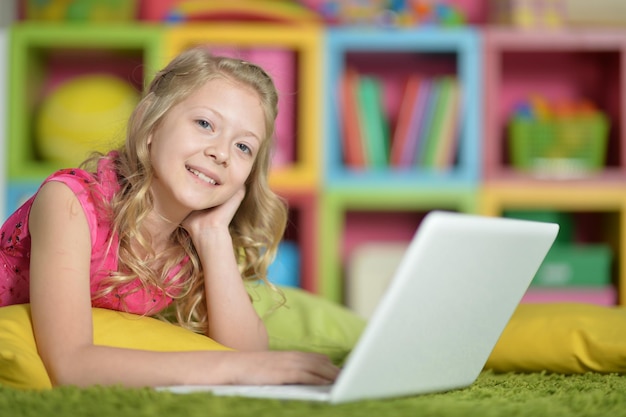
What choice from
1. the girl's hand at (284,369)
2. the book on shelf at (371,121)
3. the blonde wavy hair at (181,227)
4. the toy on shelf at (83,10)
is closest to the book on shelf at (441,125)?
the book on shelf at (371,121)

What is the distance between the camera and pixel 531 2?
2867mm

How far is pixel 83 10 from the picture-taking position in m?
2.89

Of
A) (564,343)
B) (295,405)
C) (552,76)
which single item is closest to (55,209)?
(295,405)

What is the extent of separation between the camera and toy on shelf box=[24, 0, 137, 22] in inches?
114

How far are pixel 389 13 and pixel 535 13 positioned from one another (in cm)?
44

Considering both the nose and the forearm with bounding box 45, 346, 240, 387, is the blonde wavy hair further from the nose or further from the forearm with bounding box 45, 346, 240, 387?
the forearm with bounding box 45, 346, 240, 387

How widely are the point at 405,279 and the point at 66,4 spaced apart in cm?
232

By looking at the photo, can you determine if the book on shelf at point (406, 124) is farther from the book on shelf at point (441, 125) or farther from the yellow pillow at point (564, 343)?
the yellow pillow at point (564, 343)

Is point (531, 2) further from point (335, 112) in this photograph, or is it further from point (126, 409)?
point (126, 409)

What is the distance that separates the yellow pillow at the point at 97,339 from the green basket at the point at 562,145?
71.2 inches

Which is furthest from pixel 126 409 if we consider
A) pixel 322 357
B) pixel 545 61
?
pixel 545 61

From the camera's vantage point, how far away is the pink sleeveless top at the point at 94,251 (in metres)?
1.34

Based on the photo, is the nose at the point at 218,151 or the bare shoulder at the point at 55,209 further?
the nose at the point at 218,151

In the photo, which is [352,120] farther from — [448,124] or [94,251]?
[94,251]
